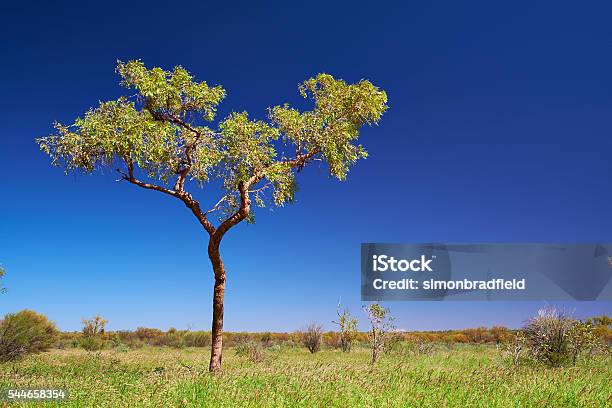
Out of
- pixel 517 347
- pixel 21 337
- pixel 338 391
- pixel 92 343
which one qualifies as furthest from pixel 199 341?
pixel 338 391

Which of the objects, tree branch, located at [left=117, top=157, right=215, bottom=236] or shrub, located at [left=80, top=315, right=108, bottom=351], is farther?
shrub, located at [left=80, top=315, right=108, bottom=351]

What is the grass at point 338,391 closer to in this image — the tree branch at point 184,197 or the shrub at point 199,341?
the tree branch at point 184,197

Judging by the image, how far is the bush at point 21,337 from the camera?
21.1 metres

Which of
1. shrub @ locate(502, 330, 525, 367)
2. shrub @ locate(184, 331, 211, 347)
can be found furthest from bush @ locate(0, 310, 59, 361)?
shrub @ locate(502, 330, 525, 367)

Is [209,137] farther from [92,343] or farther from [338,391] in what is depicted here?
[92,343]

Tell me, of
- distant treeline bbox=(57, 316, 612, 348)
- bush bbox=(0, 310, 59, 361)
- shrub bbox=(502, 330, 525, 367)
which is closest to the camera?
shrub bbox=(502, 330, 525, 367)

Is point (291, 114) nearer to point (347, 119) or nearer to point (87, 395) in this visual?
point (347, 119)

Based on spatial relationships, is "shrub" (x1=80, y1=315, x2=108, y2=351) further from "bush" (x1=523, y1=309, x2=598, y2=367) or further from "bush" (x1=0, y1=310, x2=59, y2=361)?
"bush" (x1=523, y1=309, x2=598, y2=367)

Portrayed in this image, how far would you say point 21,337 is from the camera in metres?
22.5

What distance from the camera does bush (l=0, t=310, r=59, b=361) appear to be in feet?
69.3

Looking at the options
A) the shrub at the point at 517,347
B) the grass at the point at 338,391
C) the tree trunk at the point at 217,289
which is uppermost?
the tree trunk at the point at 217,289

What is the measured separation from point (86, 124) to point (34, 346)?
13.2m

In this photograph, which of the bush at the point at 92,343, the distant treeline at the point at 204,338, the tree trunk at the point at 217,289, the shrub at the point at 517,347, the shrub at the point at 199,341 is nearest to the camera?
the tree trunk at the point at 217,289

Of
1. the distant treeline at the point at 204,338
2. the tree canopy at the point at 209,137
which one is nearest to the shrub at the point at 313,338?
the distant treeline at the point at 204,338
